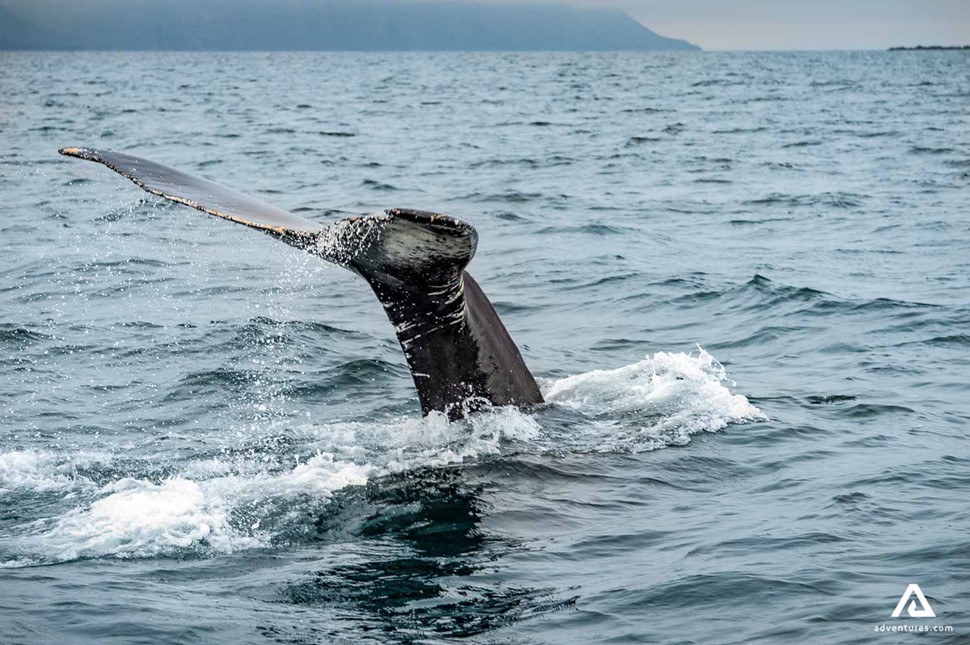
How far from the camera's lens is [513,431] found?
7.04m

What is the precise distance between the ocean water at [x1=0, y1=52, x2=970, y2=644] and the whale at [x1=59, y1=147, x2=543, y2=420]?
33 centimetres

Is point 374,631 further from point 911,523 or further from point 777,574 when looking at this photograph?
point 911,523

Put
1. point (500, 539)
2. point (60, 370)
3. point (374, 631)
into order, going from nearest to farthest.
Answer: point (374, 631)
point (500, 539)
point (60, 370)

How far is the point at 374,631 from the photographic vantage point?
4.94 m

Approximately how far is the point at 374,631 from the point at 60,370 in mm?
5524

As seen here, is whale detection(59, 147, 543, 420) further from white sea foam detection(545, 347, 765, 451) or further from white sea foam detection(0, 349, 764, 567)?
white sea foam detection(545, 347, 765, 451)

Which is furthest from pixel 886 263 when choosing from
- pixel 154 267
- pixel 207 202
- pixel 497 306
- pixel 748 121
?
pixel 748 121

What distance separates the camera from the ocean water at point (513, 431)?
5.30 meters

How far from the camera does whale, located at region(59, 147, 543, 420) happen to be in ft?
18.2

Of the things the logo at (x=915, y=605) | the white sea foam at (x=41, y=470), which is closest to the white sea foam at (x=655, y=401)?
the logo at (x=915, y=605)

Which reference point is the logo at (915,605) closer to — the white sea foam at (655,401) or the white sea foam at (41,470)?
the white sea foam at (655,401)
